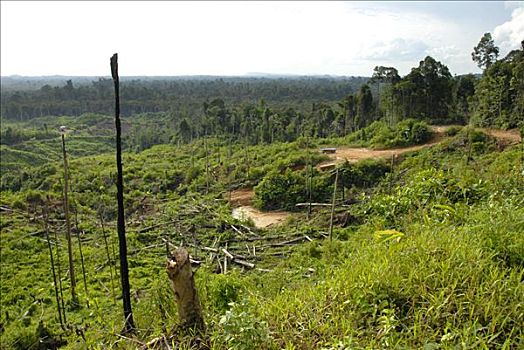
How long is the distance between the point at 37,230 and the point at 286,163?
11390 mm

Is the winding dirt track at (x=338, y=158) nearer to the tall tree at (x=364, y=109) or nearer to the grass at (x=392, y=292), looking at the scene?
the grass at (x=392, y=292)

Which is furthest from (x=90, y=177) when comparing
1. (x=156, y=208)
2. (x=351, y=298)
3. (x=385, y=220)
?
(x=351, y=298)

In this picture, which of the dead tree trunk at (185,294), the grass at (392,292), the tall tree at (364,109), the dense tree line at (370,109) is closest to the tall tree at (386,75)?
the dense tree line at (370,109)

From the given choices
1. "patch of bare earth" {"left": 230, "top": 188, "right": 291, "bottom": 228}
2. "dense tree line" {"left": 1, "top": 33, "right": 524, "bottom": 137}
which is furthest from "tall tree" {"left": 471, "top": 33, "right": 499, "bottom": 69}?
"patch of bare earth" {"left": 230, "top": 188, "right": 291, "bottom": 228}

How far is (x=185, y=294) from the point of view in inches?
109

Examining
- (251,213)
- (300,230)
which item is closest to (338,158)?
(251,213)

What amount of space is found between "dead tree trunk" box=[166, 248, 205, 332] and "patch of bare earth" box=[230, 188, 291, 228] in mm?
13187

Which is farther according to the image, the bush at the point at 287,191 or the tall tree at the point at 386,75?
the tall tree at the point at 386,75

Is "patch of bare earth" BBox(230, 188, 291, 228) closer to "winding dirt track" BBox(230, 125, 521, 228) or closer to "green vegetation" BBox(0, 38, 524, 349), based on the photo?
"winding dirt track" BBox(230, 125, 521, 228)

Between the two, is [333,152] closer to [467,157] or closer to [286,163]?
[286,163]

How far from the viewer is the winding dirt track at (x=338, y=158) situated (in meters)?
16.6

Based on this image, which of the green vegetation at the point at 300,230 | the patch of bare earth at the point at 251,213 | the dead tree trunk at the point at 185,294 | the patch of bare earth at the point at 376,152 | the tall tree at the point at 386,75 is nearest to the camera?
the green vegetation at the point at 300,230

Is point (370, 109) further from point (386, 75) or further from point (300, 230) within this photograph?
point (300, 230)

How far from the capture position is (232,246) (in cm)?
1360
